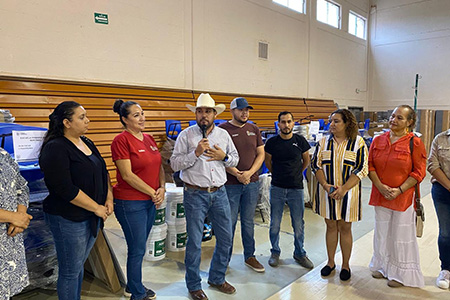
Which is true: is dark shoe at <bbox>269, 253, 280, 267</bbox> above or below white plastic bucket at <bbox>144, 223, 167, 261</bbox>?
below

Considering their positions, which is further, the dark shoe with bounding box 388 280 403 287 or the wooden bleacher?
the wooden bleacher

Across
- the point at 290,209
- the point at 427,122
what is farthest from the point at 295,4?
the point at 290,209

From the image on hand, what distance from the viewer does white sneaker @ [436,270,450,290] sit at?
244 cm

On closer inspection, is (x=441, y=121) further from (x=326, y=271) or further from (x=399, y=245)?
(x=326, y=271)

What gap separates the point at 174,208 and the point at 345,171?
1662 mm

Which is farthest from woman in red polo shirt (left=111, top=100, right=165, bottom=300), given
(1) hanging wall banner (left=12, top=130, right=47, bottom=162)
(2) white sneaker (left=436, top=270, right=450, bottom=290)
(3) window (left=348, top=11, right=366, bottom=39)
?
(3) window (left=348, top=11, right=366, bottom=39)

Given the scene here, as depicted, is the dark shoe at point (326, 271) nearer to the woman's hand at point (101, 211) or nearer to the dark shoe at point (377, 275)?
the dark shoe at point (377, 275)

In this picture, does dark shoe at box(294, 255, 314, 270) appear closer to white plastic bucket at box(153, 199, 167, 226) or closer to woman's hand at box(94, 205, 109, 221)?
white plastic bucket at box(153, 199, 167, 226)

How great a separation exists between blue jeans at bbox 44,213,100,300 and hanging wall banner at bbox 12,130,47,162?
49 centimetres

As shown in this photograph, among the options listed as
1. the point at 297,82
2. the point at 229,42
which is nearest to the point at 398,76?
the point at 297,82

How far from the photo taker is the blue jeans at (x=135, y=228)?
2012 millimetres

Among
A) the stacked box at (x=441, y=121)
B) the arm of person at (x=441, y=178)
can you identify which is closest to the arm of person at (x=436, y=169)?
the arm of person at (x=441, y=178)

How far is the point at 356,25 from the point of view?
39.2 feet

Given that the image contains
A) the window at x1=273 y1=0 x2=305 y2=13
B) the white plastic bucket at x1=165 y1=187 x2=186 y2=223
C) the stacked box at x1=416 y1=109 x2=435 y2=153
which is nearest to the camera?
the white plastic bucket at x1=165 y1=187 x2=186 y2=223
